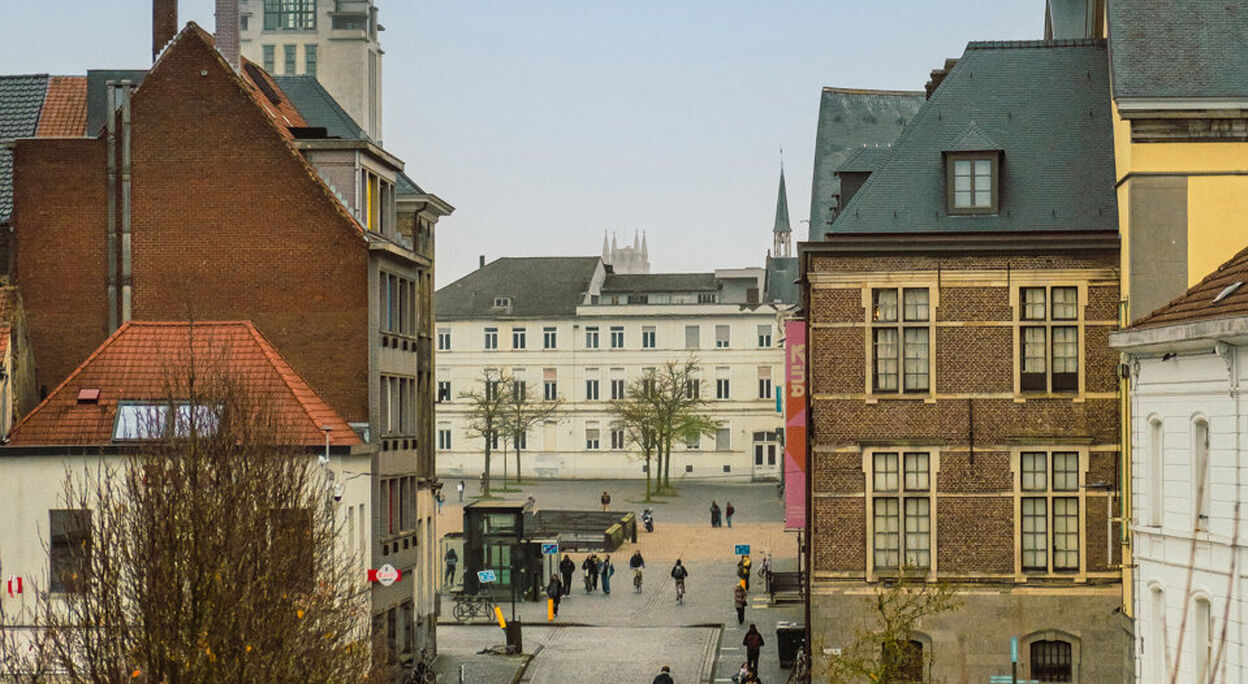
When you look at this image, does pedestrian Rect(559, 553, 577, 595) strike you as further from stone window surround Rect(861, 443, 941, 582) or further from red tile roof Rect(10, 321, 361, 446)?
stone window surround Rect(861, 443, 941, 582)

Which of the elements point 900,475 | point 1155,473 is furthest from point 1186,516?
point 900,475

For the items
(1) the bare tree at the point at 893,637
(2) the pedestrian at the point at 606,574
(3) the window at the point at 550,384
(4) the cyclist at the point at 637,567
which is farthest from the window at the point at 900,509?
(3) the window at the point at 550,384

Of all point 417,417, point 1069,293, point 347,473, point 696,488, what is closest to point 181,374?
point 347,473

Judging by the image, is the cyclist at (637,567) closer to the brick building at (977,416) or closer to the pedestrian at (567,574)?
the pedestrian at (567,574)

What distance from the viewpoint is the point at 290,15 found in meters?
133

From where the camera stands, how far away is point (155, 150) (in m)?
48.3

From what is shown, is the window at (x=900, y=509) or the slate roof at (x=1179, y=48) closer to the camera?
the slate roof at (x=1179, y=48)

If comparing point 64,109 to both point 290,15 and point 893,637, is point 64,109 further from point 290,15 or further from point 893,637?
point 290,15

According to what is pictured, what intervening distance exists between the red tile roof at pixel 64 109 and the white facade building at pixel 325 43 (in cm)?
5726

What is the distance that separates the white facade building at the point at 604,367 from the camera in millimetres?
130625

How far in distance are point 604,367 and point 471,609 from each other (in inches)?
2626

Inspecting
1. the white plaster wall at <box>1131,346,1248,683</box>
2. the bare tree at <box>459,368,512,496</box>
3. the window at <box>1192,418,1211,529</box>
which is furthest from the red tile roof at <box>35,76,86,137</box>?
the bare tree at <box>459,368,512,496</box>

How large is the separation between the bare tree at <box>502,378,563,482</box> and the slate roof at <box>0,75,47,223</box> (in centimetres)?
6858

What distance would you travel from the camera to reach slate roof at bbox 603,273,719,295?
134 meters
